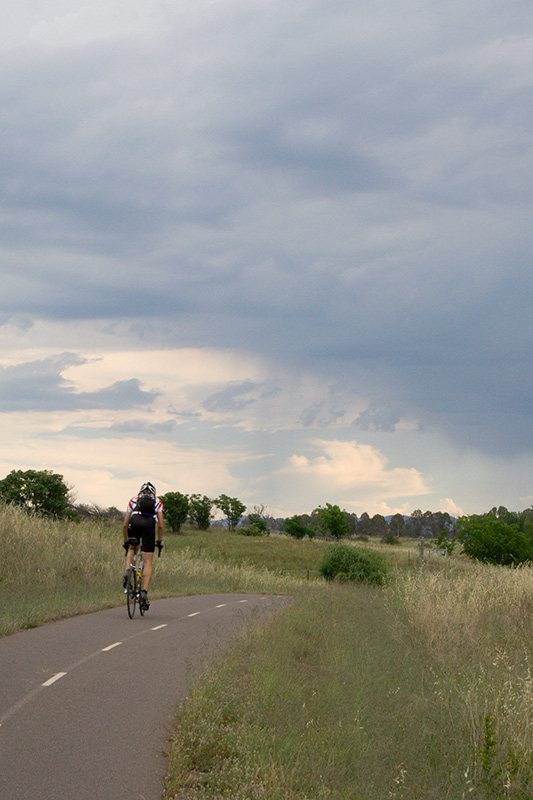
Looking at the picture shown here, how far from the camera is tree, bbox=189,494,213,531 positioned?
116m

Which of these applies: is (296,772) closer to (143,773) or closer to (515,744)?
(143,773)

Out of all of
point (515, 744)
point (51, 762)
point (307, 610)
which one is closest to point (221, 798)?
point (51, 762)

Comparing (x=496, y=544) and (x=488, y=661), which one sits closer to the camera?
(x=488, y=661)

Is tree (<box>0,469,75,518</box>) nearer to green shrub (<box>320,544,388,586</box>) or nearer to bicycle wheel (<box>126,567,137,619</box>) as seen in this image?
green shrub (<box>320,544,388,586</box>)

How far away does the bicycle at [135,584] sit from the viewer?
45.2 feet

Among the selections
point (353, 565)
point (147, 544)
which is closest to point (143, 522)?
point (147, 544)

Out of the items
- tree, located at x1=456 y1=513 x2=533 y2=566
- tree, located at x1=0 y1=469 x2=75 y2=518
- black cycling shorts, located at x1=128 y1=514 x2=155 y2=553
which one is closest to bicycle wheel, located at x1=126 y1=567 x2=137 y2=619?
black cycling shorts, located at x1=128 y1=514 x2=155 y2=553

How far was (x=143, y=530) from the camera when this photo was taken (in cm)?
1366

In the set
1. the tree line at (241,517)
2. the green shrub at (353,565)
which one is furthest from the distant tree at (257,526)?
the green shrub at (353,565)

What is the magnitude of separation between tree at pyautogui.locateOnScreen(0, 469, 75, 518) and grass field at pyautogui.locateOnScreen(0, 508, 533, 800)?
4268cm

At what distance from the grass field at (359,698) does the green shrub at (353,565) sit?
14.2 meters

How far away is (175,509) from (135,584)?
95238 mm

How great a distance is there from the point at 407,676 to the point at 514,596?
29.9ft

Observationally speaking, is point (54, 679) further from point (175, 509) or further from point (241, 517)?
point (241, 517)
